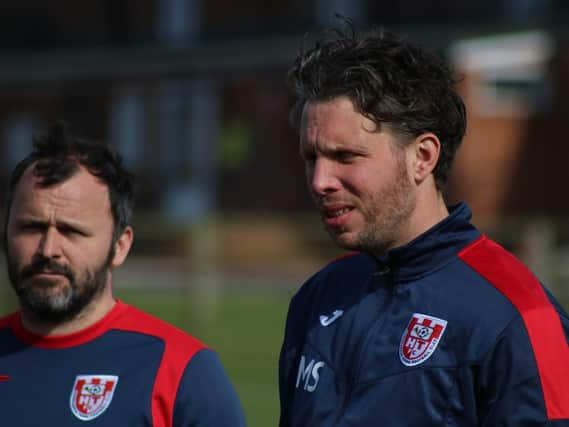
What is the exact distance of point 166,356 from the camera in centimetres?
357

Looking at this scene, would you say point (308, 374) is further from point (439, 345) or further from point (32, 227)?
point (32, 227)

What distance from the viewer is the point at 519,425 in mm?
2789

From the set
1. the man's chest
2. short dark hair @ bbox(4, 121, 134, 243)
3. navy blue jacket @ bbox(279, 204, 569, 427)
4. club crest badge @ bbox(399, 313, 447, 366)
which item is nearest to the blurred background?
short dark hair @ bbox(4, 121, 134, 243)

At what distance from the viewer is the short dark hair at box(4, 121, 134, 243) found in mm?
3871

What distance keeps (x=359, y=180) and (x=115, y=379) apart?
104 centimetres

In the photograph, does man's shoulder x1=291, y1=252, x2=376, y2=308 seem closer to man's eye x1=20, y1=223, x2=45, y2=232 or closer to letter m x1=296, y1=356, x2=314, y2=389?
letter m x1=296, y1=356, x2=314, y2=389

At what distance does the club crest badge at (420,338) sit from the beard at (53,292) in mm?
1177

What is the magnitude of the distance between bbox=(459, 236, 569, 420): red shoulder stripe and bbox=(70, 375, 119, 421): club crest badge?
3.94ft

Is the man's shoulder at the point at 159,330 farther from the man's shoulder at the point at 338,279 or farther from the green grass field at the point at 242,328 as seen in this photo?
the green grass field at the point at 242,328

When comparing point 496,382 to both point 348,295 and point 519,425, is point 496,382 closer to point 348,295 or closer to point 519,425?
point 519,425

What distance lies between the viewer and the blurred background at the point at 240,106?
23.4 metres

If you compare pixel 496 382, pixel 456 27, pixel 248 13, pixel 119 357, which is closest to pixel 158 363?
pixel 119 357

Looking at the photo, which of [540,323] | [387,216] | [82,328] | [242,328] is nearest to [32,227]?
[82,328]

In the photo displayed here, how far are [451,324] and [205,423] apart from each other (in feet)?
2.87
